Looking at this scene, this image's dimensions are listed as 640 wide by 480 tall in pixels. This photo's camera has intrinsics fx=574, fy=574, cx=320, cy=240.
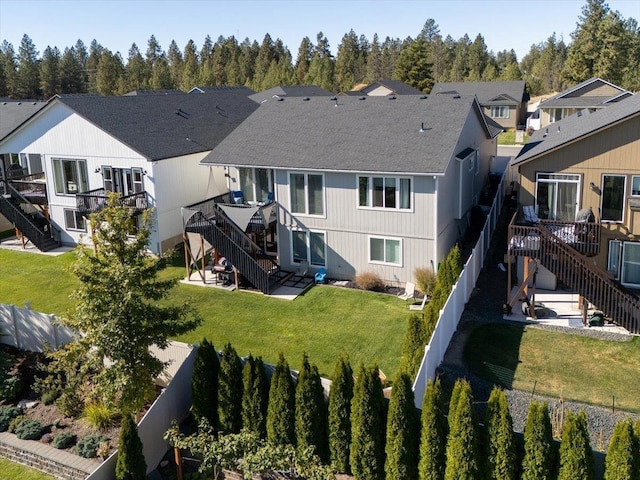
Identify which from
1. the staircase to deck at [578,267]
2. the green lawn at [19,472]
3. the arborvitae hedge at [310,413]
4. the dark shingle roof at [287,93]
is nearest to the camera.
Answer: the arborvitae hedge at [310,413]

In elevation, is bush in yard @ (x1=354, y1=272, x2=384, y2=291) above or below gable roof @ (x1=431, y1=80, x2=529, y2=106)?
below

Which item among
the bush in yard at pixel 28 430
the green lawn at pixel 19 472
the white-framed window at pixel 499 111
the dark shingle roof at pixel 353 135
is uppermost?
the white-framed window at pixel 499 111

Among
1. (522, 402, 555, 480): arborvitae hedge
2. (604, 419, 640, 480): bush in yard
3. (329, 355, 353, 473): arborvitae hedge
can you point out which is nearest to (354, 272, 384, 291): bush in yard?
(329, 355, 353, 473): arborvitae hedge

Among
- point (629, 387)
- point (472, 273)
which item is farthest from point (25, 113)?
point (629, 387)

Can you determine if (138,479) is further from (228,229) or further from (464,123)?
(464,123)

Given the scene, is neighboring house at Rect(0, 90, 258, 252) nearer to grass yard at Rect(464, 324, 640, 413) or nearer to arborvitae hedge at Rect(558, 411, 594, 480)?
grass yard at Rect(464, 324, 640, 413)

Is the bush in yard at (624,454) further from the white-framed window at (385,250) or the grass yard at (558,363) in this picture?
the white-framed window at (385,250)

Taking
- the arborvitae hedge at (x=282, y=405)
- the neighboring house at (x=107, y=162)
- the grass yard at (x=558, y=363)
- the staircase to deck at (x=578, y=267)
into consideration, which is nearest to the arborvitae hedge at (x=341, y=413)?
the arborvitae hedge at (x=282, y=405)
